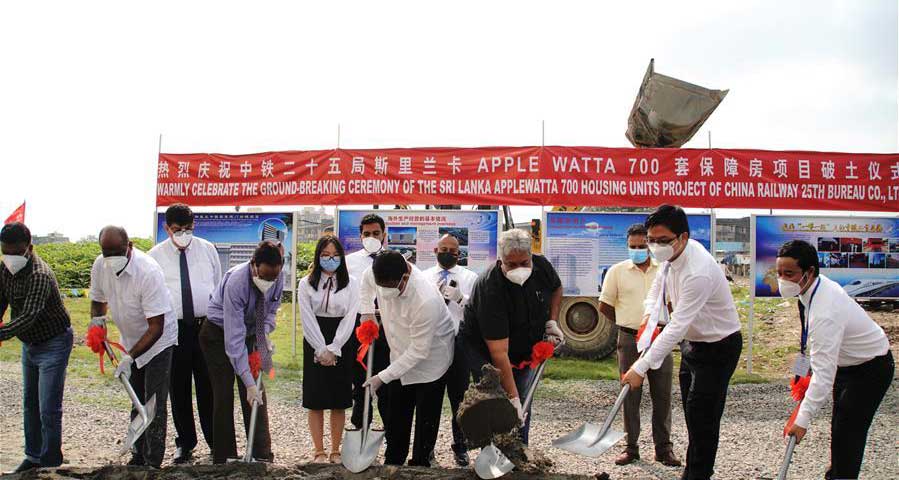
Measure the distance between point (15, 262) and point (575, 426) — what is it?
4.40 m

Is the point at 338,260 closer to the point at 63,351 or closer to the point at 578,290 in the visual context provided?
the point at 63,351

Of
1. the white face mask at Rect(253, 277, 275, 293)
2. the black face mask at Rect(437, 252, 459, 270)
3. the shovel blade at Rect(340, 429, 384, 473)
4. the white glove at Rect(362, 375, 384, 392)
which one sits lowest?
the shovel blade at Rect(340, 429, 384, 473)

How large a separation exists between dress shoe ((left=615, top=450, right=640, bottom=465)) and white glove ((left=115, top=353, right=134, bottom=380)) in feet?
10.8

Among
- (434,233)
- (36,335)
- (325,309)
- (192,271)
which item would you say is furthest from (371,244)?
(434,233)

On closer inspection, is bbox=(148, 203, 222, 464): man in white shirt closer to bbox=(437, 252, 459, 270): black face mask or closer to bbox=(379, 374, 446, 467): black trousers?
bbox=(379, 374, 446, 467): black trousers

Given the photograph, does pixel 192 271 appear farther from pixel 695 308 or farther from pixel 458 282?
pixel 695 308

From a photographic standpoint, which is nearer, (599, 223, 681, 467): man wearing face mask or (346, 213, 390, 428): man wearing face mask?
(346, 213, 390, 428): man wearing face mask

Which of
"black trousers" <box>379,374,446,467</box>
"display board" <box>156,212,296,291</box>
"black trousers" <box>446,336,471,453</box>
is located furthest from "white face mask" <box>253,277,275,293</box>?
"display board" <box>156,212,296,291</box>

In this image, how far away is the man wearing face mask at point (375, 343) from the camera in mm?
4364

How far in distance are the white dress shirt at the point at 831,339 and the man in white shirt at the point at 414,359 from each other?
6.32 ft

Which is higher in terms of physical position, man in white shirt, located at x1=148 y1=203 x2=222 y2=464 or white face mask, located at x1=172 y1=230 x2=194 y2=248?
white face mask, located at x1=172 y1=230 x2=194 y2=248

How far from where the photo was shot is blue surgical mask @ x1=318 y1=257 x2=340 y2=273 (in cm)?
445

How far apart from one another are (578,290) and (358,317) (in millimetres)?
3508

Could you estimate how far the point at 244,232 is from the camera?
314 inches
